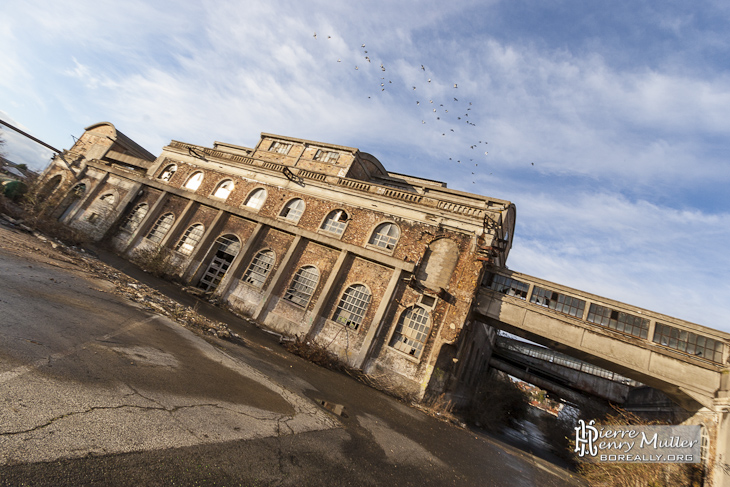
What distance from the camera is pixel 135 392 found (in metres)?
3.64

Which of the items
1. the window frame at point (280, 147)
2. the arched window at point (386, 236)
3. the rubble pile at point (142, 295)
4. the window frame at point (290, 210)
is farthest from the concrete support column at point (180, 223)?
the arched window at point (386, 236)

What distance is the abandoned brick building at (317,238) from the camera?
39.4 ft

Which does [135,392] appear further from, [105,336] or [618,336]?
[618,336]

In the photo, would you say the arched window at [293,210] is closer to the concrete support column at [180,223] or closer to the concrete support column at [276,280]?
the concrete support column at [276,280]

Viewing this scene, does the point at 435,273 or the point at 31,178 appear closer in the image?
the point at 435,273

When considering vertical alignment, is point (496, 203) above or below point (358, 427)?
above

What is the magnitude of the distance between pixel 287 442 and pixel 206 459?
4.20 feet

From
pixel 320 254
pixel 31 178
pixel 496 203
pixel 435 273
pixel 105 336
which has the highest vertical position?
pixel 496 203

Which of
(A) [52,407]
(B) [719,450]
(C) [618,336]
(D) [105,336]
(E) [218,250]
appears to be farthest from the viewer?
(E) [218,250]

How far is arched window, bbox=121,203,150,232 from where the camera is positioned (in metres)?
18.5

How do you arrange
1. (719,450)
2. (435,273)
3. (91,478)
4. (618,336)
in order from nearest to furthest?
(91,478), (719,450), (618,336), (435,273)

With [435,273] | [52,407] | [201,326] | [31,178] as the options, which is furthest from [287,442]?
[31,178]

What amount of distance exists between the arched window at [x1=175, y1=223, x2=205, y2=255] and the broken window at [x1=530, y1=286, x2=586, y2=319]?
17.7m

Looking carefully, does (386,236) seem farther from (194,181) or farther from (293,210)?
(194,181)
